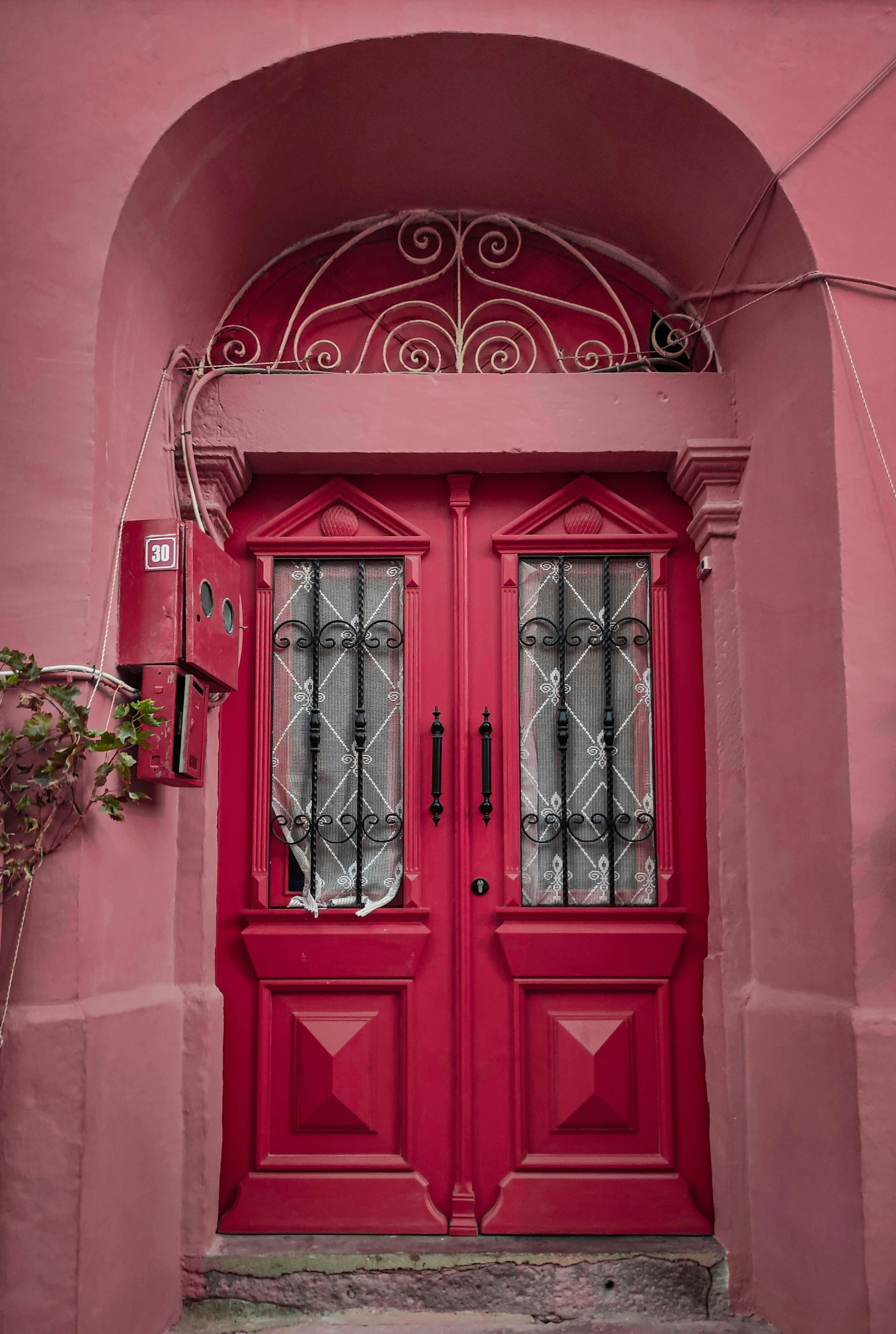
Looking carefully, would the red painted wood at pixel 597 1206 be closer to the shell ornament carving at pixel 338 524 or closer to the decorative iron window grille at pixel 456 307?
the shell ornament carving at pixel 338 524

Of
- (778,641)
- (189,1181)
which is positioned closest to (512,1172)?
(189,1181)

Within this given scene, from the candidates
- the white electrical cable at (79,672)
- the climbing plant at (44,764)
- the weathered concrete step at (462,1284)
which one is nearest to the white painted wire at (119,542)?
the white electrical cable at (79,672)

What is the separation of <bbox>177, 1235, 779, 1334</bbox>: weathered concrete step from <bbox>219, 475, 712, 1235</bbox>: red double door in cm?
11

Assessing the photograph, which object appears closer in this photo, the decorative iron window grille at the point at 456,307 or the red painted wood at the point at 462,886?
the red painted wood at the point at 462,886

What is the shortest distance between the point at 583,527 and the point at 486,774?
0.90 meters

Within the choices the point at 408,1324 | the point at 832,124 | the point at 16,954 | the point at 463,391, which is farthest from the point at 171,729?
the point at 832,124

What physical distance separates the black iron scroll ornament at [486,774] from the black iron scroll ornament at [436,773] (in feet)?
0.43

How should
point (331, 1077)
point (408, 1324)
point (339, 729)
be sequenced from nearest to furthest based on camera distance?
point (408, 1324) < point (331, 1077) < point (339, 729)

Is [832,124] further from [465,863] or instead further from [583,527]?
[465,863]

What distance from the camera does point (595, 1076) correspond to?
11.2 feet

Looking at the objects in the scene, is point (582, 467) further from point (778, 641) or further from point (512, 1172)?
point (512, 1172)

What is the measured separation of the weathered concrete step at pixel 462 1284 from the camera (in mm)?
3152

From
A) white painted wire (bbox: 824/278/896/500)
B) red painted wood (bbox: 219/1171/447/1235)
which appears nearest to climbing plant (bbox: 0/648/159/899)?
red painted wood (bbox: 219/1171/447/1235)

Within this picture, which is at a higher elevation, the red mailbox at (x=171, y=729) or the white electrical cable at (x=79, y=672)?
the white electrical cable at (x=79, y=672)
